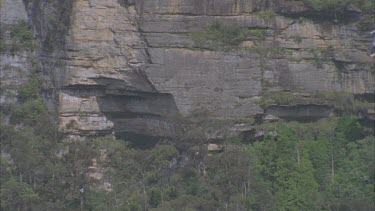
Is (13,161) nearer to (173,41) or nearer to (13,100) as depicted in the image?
(13,100)

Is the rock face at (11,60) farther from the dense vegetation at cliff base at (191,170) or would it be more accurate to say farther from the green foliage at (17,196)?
the green foliage at (17,196)

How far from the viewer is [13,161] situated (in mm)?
49562

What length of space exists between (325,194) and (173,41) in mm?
8110

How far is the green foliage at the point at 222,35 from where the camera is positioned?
163 ft

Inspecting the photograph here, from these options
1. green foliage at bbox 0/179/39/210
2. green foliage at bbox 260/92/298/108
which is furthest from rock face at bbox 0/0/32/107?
green foliage at bbox 260/92/298/108

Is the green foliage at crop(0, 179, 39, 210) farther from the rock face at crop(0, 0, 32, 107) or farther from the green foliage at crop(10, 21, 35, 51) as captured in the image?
the green foliage at crop(10, 21, 35, 51)

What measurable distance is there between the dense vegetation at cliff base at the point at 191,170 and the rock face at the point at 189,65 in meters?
0.94

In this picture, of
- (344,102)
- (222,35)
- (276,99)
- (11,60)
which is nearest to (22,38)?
(11,60)

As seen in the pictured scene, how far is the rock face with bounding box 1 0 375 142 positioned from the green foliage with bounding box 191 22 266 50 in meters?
0.15

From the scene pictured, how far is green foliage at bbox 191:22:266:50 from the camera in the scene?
163 feet

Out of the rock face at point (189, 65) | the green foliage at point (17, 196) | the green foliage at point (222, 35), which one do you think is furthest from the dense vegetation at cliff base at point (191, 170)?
the green foliage at point (222, 35)

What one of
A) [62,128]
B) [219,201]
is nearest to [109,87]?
[62,128]

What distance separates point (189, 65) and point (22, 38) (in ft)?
23.5

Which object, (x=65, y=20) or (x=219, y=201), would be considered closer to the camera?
(x=219, y=201)
